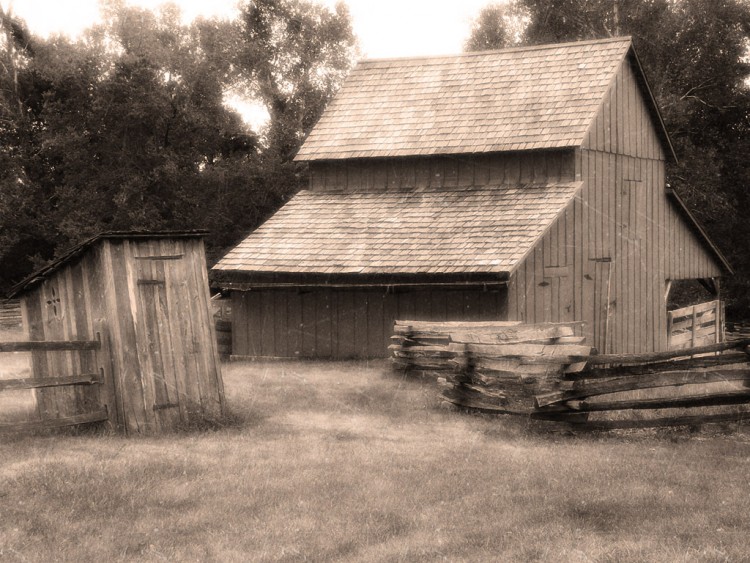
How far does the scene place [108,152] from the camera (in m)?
36.7

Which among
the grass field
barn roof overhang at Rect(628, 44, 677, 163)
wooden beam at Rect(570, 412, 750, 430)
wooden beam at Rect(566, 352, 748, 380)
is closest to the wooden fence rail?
barn roof overhang at Rect(628, 44, 677, 163)

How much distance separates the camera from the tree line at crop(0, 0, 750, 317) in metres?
35.5

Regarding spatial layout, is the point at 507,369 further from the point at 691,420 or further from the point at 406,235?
the point at 406,235

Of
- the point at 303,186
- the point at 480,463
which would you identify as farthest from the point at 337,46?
the point at 480,463

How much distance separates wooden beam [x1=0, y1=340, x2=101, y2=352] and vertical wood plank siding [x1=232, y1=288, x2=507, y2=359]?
919 centimetres

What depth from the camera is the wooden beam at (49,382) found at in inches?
420

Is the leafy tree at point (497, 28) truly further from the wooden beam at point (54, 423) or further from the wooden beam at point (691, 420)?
the wooden beam at point (54, 423)

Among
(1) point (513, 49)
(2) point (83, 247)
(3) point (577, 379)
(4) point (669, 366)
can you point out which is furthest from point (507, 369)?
(1) point (513, 49)

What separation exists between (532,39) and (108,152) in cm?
1705

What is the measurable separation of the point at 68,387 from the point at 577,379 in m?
6.49

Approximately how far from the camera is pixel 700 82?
36.6 metres

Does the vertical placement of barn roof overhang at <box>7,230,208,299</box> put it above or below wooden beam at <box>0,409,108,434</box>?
above

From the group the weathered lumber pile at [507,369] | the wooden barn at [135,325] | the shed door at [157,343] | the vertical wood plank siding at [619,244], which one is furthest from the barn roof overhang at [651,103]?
the shed door at [157,343]

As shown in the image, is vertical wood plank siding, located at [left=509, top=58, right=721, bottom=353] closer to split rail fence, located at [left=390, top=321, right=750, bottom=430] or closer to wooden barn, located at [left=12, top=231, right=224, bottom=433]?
split rail fence, located at [left=390, top=321, right=750, bottom=430]
